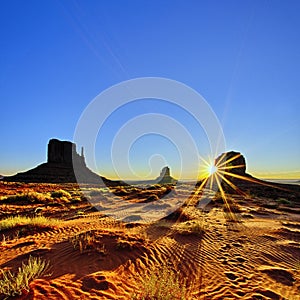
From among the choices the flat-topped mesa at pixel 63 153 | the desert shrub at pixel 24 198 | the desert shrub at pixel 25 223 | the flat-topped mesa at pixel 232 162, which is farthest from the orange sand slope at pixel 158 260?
the flat-topped mesa at pixel 63 153

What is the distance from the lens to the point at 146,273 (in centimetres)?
580

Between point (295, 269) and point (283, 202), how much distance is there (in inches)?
851

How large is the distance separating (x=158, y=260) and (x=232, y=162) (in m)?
78.3

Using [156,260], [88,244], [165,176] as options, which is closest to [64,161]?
[165,176]

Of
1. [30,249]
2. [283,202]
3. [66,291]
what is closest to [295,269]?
[66,291]

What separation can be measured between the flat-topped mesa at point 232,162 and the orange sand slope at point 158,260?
66388 millimetres

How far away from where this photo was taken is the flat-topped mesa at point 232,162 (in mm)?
75369

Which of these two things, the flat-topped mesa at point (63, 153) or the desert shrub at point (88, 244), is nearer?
the desert shrub at point (88, 244)

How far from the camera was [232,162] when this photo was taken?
261 ft

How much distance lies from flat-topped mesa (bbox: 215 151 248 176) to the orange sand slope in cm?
6639

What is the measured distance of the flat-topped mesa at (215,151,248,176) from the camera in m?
75.4

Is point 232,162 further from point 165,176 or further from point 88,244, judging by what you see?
point 88,244

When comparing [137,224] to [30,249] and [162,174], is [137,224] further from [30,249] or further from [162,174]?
[162,174]

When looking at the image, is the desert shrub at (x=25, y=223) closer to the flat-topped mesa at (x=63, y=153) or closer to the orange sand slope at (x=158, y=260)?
the orange sand slope at (x=158, y=260)
